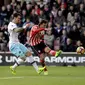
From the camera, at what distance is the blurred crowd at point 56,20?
22.8 m

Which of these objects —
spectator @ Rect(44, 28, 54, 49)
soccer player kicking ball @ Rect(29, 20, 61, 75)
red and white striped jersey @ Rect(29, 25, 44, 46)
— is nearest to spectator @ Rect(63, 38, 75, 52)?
spectator @ Rect(44, 28, 54, 49)

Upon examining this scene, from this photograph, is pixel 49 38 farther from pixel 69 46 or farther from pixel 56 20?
pixel 56 20

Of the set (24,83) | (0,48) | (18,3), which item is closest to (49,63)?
(0,48)

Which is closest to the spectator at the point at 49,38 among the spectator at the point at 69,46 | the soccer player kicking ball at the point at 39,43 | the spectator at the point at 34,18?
the spectator at the point at 69,46

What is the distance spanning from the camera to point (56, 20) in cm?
2362

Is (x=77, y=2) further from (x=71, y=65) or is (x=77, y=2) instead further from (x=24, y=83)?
(x=24, y=83)

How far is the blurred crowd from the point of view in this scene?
22812mm

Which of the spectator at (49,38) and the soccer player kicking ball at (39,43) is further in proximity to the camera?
the spectator at (49,38)

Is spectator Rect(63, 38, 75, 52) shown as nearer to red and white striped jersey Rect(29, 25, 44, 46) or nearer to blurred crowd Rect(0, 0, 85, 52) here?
blurred crowd Rect(0, 0, 85, 52)

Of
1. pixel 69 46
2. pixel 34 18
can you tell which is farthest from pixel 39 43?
pixel 34 18

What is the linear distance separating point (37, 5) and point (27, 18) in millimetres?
1102

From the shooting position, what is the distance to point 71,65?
22312mm

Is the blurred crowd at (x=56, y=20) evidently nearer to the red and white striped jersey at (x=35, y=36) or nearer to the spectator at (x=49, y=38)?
the spectator at (x=49, y=38)

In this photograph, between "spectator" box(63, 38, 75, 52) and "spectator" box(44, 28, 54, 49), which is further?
"spectator" box(44, 28, 54, 49)
